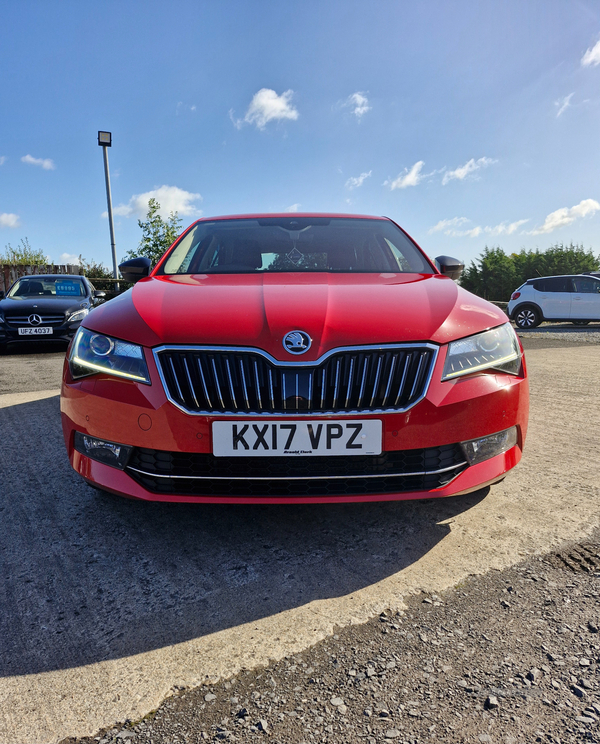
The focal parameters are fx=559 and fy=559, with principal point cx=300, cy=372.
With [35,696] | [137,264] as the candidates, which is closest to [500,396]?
[35,696]

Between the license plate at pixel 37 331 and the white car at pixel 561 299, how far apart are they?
38.3 ft

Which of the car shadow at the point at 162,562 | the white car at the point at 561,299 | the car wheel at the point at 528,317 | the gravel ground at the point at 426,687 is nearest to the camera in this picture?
the gravel ground at the point at 426,687

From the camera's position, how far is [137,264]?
3355 mm

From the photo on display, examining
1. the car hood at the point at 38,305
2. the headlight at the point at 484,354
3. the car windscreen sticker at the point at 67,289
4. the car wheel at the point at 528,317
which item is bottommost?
the car wheel at the point at 528,317

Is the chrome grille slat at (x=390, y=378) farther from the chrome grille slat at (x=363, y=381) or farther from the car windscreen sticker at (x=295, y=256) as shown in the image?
the car windscreen sticker at (x=295, y=256)

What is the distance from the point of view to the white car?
15.1 metres

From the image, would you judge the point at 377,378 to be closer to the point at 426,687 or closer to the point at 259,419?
the point at 259,419

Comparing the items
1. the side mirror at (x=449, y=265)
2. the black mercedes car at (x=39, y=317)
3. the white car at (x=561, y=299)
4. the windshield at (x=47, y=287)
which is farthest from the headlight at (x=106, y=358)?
the white car at (x=561, y=299)

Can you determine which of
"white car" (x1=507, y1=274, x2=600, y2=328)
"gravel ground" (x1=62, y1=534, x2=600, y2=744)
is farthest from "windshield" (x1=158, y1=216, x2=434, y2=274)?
"white car" (x1=507, y1=274, x2=600, y2=328)

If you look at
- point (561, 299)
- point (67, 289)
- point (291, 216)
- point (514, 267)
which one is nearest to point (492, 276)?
point (514, 267)

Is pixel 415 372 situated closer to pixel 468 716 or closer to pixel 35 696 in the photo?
pixel 468 716

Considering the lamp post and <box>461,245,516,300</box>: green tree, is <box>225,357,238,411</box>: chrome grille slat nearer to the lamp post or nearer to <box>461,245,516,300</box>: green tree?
the lamp post

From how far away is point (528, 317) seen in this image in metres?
15.5

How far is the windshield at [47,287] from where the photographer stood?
10211 mm
